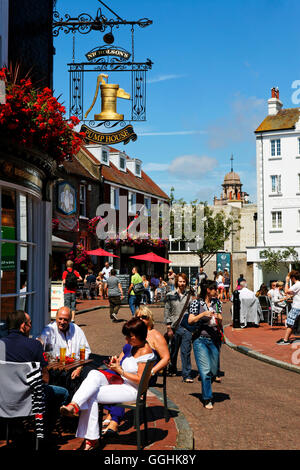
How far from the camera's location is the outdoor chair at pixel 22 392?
5789 mm

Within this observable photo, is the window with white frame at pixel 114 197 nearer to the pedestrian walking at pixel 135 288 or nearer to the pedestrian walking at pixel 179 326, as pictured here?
the pedestrian walking at pixel 135 288

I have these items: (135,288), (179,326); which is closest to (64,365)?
(179,326)

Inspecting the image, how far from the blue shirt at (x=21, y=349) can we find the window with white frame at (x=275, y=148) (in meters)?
39.7

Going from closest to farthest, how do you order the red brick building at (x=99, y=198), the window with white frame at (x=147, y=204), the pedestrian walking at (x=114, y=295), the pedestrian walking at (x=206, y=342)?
1. the pedestrian walking at (x=206, y=342)
2. the pedestrian walking at (x=114, y=295)
3. the red brick building at (x=99, y=198)
4. the window with white frame at (x=147, y=204)

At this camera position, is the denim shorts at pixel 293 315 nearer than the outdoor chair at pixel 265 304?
Yes

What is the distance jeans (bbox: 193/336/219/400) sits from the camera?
27.3 ft

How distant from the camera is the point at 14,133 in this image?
23.3 feet

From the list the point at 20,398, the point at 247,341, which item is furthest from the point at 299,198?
the point at 20,398

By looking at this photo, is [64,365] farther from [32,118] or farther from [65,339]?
[32,118]

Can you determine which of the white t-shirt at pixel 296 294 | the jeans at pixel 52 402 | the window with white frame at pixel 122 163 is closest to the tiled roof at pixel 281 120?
the window with white frame at pixel 122 163

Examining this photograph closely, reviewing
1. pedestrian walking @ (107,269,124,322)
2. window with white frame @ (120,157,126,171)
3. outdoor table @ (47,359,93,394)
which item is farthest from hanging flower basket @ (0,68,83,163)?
window with white frame @ (120,157,126,171)

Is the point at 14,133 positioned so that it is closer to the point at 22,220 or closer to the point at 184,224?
the point at 22,220

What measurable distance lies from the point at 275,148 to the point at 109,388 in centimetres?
3960

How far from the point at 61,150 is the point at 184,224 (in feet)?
142
